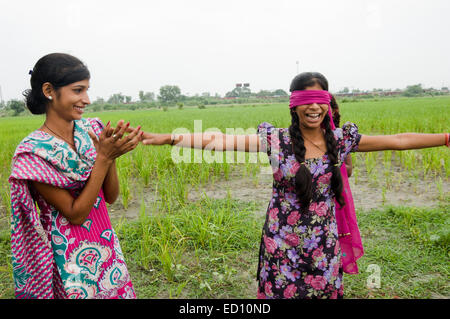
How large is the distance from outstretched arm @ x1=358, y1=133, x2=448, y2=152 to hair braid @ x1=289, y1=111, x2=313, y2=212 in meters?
0.32

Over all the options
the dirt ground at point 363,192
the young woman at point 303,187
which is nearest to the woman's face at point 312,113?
the young woman at point 303,187

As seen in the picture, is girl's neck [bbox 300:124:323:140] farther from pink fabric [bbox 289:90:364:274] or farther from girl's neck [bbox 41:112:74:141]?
girl's neck [bbox 41:112:74:141]

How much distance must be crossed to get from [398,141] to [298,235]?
27.3 inches

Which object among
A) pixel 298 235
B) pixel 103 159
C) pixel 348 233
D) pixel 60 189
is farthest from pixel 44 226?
pixel 348 233

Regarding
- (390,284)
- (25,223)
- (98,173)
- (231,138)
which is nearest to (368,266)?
(390,284)

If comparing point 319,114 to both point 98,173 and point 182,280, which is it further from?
point 182,280

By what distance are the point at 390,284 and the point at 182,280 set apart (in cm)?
139

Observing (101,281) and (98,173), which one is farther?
(101,281)

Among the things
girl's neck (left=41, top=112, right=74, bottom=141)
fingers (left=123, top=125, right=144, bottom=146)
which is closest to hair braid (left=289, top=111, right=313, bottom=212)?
fingers (left=123, top=125, right=144, bottom=146)

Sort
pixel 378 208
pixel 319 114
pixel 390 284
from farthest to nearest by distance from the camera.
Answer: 1. pixel 378 208
2. pixel 390 284
3. pixel 319 114

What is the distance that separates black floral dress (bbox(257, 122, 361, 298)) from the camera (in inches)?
52.8

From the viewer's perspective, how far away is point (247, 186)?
154 inches

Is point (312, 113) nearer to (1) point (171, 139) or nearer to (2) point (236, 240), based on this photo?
(1) point (171, 139)

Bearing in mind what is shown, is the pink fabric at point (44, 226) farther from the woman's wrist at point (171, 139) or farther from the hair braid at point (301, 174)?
the hair braid at point (301, 174)
